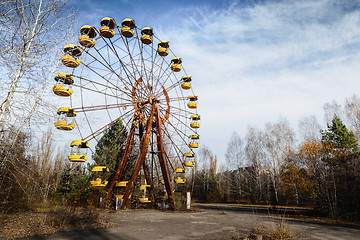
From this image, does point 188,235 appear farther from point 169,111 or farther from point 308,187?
point 169,111

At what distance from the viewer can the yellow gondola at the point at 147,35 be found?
15.7m

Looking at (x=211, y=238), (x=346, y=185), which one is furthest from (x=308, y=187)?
(x=211, y=238)

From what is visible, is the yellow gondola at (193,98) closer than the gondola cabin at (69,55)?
No

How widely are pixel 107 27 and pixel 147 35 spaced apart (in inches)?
112

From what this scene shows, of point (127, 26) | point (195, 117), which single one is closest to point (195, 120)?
point (195, 117)

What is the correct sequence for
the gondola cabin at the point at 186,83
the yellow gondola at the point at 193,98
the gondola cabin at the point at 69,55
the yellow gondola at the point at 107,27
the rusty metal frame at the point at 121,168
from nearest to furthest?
the gondola cabin at the point at 69,55 < the yellow gondola at the point at 107,27 < the rusty metal frame at the point at 121,168 < the gondola cabin at the point at 186,83 < the yellow gondola at the point at 193,98

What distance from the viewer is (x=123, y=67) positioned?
1703 centimetres

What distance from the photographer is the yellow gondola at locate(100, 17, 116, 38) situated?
14192 mm

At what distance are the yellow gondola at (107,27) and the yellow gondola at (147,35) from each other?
2.09 meters

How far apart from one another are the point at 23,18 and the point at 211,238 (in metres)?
8.88

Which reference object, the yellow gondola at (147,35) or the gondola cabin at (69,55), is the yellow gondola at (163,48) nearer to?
the yellow gondola at (147,35)

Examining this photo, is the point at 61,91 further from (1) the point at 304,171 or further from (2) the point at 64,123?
(1) the point at 304,171

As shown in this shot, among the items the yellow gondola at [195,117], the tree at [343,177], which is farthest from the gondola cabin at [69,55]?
the tree at [343,177]

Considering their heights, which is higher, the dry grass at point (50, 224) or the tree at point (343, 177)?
the tree at point (343, 177)
